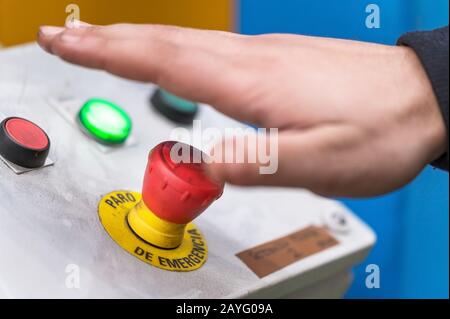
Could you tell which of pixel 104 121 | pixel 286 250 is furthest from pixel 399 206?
pixel 104 121

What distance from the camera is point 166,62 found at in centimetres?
34

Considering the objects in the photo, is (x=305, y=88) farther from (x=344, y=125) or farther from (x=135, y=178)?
(x=135, y=178)

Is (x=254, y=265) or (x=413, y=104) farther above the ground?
(x=413, y=104)

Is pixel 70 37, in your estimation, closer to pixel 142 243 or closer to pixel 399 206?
pixel 142 243

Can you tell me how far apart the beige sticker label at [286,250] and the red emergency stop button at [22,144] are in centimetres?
17

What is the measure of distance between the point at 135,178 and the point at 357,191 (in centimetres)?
21

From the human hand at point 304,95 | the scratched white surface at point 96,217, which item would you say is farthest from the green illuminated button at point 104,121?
the human hand at point 304,95

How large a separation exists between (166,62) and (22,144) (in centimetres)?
14

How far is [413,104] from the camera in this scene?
1.13ft

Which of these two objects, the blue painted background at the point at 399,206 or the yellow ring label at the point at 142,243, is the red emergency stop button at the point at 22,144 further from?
the blue painted background at the point at 399,206

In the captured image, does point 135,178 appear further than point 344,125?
Yes

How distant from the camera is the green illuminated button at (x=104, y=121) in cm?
49
